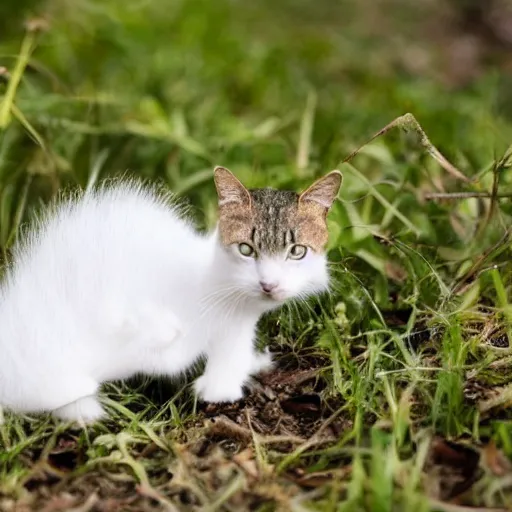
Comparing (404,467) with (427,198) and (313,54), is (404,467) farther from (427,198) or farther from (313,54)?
(313,54)

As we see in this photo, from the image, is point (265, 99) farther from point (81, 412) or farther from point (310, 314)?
point (81, 412)

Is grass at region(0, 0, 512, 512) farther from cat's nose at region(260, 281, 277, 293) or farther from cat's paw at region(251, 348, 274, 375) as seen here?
cat's nose at region(260, 281, 277, 293)

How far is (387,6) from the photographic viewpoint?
5594 millimetres

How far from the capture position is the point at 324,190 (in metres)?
1.65

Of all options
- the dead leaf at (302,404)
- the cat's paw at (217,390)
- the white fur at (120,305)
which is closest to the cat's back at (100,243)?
the white fur at (120,305)

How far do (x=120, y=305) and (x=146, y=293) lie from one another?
2.4 inches

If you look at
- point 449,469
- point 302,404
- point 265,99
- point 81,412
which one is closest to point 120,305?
point 81,412

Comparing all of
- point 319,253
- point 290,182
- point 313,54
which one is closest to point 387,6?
point 313,54

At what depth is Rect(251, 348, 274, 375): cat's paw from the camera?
5.97 feet

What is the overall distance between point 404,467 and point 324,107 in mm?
2377

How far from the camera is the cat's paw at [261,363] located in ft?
5.97

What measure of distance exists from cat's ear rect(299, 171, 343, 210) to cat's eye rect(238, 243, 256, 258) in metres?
0.15

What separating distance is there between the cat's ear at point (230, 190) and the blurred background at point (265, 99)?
374 mm

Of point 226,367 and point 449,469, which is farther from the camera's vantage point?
point 226,367
